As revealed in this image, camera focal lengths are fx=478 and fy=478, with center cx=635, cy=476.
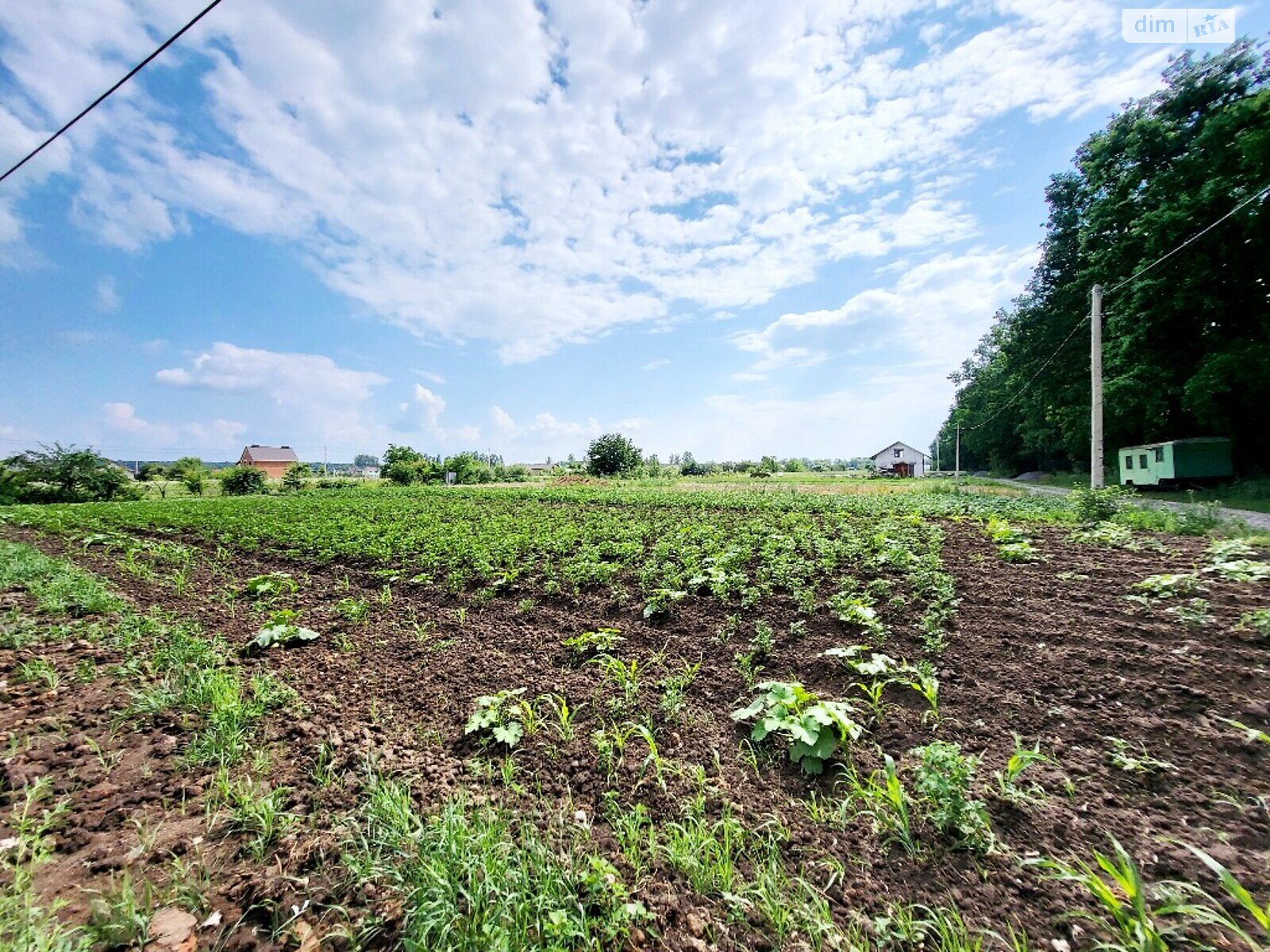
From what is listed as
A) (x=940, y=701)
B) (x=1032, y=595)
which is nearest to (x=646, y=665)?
(x=940, y=701)

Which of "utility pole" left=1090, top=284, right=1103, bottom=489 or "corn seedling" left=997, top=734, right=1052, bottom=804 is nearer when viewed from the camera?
"corn seedling" left=997, top=734, right=1052, bottom=804

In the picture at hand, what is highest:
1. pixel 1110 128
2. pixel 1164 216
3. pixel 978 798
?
pixel 1110 128

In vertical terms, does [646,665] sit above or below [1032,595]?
below

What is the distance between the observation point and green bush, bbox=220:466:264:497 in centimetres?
3897

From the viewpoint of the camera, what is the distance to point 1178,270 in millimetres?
18516

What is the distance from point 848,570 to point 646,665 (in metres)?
3.56

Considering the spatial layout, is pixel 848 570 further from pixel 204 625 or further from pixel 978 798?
pixel 204 625

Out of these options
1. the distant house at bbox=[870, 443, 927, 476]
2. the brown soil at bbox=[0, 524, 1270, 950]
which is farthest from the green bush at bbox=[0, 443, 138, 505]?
the distant house at bbox=[870, 443, 927, 476]

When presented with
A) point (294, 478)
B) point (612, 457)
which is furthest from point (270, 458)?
point (612, 457)

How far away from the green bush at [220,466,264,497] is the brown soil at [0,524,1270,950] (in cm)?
4356

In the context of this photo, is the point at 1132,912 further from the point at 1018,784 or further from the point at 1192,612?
the point at 1192,612

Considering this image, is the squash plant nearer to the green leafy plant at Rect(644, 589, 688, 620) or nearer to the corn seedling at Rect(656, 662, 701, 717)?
the corn seedling at Rect(656, 662, 701, 717)

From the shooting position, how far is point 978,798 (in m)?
2.52

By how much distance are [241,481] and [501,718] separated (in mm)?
47878
